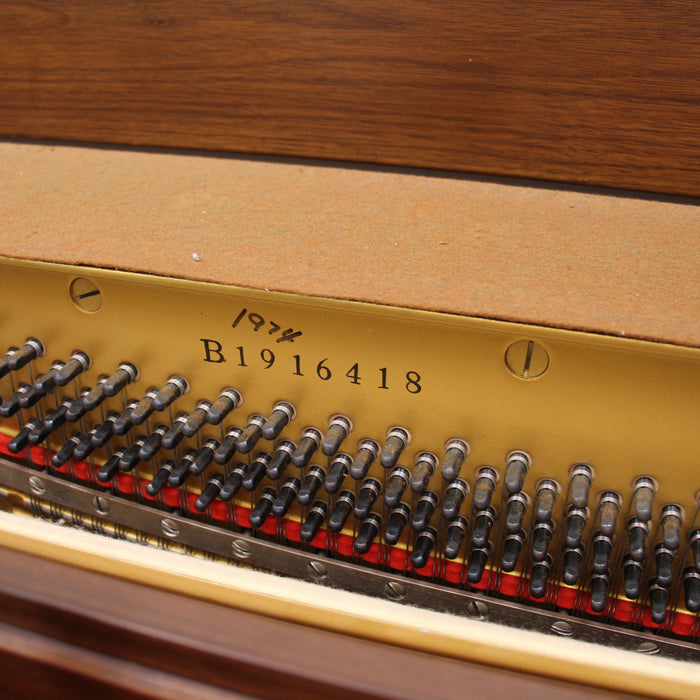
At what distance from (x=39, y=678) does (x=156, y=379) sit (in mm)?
642

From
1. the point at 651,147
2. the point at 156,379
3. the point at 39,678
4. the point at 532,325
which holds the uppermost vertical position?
the point at 651,147

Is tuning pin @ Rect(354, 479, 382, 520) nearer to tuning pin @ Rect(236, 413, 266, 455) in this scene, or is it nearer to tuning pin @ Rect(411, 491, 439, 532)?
tuning pin @ Rect(411, 491, 439, 532)

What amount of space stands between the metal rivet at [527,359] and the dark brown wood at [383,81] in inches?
17.6

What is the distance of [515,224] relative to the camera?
3.37 feet

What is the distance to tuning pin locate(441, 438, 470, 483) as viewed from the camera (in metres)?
0.90

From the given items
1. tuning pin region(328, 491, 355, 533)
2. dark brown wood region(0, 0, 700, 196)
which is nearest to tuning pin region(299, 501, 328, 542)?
tuning pin region(328, 491, 355, 533)

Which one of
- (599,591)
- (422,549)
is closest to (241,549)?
(422,549)

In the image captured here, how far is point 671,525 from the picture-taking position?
886 millimetres

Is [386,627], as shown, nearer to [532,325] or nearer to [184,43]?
[532,325]

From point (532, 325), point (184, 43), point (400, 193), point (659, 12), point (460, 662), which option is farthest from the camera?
point (184, 43)

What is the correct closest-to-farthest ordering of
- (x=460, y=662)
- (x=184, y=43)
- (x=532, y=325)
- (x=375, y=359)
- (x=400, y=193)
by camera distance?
(x=460, y=662), (x=532, y=325), (x=375, y=359), (x=400, y=193), (x=184, y=43)

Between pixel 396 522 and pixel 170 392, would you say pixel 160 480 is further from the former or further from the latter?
pixel 396 522

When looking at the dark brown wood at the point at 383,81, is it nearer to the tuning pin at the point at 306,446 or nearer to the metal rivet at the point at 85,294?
the metal rivet at the point at 85,294

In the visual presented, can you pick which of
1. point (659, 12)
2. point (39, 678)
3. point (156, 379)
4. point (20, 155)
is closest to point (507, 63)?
point (659, 12)
